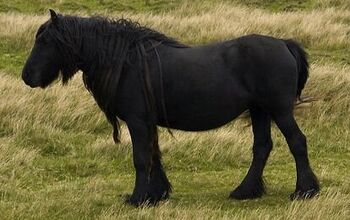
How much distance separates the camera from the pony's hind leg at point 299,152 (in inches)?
266

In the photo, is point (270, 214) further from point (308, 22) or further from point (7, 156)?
point (308, 22)

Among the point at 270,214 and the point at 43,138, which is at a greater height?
the point at 270,214

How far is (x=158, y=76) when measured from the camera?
21.6ft

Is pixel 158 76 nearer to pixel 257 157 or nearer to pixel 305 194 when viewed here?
pixel 257 157

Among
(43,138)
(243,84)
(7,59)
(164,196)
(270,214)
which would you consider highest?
(243,84)

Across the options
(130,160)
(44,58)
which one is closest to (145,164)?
(44,58)

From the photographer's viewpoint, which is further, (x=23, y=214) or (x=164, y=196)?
(x=164, y=196)

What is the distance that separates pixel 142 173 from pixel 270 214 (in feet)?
4.61

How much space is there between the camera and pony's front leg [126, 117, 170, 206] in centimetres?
657

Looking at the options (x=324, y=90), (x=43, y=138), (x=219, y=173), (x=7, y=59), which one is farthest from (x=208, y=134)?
(x=7, y=59)

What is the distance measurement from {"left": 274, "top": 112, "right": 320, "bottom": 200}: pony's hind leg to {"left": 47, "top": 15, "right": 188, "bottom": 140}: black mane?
1544 mm

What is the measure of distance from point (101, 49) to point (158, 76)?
64cm

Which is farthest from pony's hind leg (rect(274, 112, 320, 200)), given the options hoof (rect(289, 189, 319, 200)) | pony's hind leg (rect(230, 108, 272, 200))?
pony's hind leg (rect(230, 108, 272, 200))

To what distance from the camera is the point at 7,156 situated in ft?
27.5
